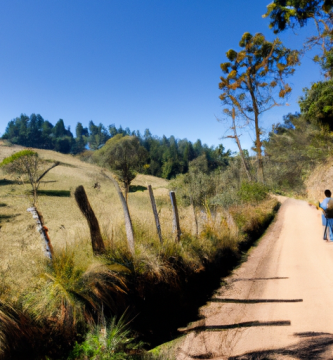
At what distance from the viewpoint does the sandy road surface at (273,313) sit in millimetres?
3240

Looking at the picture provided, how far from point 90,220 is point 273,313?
371cm

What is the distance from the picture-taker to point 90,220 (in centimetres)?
413

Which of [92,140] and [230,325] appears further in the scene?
[92,140]

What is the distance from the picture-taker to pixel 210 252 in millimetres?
6406

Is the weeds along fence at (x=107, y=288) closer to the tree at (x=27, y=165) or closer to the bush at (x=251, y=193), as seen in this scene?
the tree at (x=27, y=165)

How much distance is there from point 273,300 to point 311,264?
1966 millimetres

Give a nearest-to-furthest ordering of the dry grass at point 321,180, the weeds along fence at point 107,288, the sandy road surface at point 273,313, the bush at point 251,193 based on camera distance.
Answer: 1. the weeds along fence at point 107,288
2. the sandy road surface at point 273,313
3. the dry grass at point 321,180
4. the bush at point 251,193

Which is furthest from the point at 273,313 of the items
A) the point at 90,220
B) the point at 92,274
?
the point at 90,220

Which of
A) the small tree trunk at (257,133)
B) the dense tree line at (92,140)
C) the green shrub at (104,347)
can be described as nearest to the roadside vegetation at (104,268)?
the green shrub at (104,347)

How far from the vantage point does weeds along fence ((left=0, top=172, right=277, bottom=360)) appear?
9.52 ft

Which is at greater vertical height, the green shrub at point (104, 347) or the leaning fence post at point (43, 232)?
the leaning fence post at point (43, 232)

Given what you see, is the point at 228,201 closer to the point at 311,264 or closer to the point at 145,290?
the point at 311,264

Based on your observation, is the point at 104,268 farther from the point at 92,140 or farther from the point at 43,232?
the point at 92,140

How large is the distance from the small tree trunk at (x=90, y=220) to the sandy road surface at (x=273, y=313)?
6.98 feet
